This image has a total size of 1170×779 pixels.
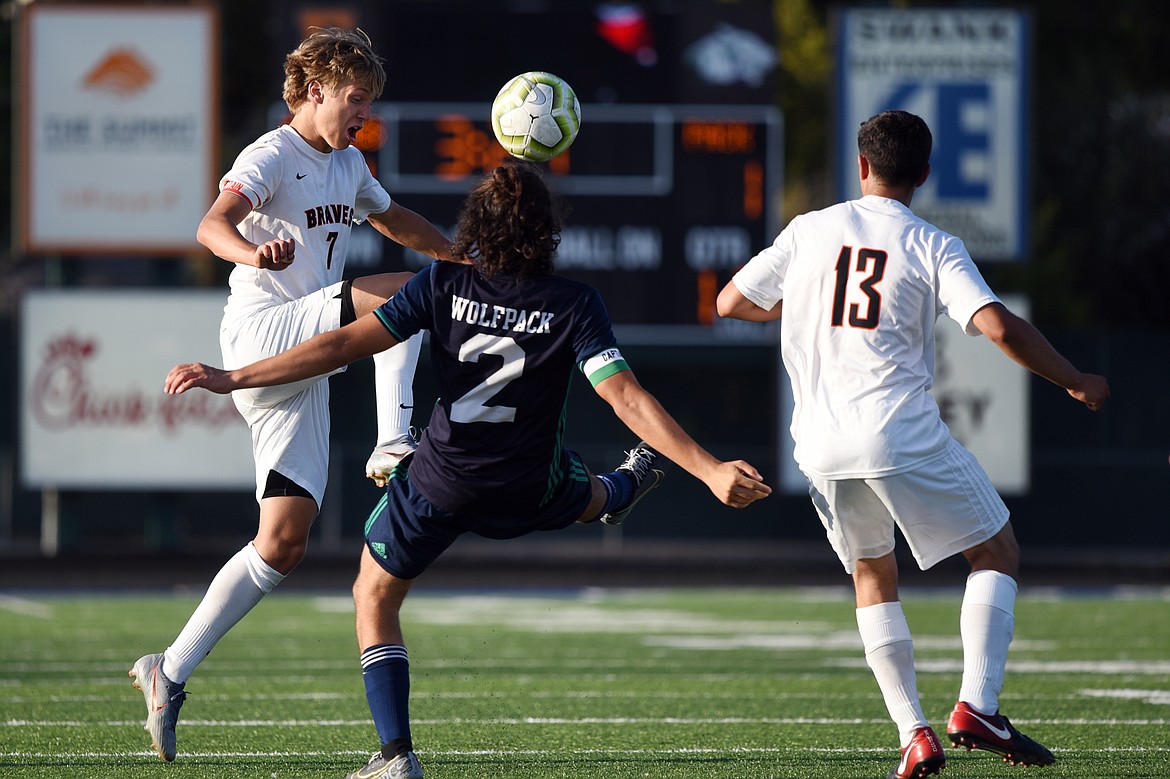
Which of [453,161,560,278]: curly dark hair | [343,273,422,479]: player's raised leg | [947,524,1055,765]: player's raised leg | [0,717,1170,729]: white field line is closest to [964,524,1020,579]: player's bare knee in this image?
[947,524,1055,765]: player's raised leg

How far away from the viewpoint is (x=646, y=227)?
49.6ft

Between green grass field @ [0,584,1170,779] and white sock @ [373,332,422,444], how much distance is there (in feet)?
3.66

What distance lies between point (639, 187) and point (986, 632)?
34.0 feet

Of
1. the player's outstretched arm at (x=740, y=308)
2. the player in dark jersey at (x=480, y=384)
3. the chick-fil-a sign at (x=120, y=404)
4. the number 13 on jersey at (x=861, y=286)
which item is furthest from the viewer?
the chick-fil-a sign at (x=120, y=404)

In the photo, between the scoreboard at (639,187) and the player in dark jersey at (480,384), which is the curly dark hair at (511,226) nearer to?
the player in dark jersey at (480,384)

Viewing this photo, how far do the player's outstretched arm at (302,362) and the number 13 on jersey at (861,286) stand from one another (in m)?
1.30

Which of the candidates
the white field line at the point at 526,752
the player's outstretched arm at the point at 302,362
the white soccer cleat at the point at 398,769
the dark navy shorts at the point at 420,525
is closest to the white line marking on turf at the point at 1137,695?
the white field line at the point at 526,752

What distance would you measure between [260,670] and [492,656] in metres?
1.36

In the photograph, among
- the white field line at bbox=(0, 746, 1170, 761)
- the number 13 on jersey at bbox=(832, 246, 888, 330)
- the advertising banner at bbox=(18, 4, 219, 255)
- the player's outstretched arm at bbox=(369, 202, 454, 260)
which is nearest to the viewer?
the number 13 on jersey at bbox=(832, 246, 888, 330)

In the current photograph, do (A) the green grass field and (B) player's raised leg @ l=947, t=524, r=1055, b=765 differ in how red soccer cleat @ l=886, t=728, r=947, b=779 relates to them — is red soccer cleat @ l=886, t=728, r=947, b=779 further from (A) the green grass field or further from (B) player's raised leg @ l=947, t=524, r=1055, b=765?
(A) the green grass field

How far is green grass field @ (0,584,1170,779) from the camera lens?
223 inches

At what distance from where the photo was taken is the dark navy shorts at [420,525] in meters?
4.89

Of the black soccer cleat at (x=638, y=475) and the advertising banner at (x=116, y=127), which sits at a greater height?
the advertising banner at (x=116, y=127)

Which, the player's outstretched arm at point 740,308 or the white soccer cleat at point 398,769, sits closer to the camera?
the white soccer cleat at point 398,769
